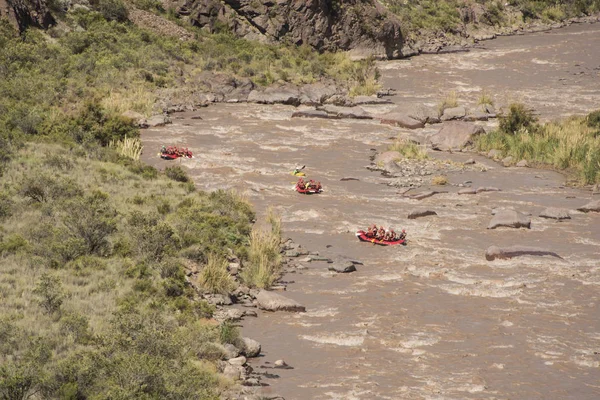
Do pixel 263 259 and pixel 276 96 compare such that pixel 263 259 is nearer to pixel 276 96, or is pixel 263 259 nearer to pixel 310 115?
pixel 310 115

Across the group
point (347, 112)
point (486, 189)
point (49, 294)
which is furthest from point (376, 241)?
point (347, 112)

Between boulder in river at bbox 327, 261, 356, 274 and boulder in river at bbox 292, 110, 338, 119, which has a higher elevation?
boulder in river at bbox 292, 110, 338, 119

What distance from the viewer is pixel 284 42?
5019 cm

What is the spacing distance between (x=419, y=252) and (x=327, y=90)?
2353 centimetres

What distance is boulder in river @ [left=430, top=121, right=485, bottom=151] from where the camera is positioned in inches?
1228

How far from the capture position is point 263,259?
56.4ft

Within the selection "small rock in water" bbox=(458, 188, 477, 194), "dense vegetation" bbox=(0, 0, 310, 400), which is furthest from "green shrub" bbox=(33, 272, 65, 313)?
"small rock in water" bbox=(458, 188, 477, 194)

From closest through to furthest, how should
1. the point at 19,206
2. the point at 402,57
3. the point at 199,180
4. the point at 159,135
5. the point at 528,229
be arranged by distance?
the point at 19,206
the point at 528,229
the point at 199,180
the point at 159,135
the point at 402,57

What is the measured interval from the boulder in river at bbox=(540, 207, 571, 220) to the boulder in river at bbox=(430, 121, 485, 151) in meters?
9.31

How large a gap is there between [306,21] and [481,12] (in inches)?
927

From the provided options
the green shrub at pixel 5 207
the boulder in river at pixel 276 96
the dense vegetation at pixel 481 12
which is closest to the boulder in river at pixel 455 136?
the boulder in river at pixel 276 96

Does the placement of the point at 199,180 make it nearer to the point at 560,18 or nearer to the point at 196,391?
the point at 196,391

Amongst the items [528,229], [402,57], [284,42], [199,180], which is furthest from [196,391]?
[402,57]

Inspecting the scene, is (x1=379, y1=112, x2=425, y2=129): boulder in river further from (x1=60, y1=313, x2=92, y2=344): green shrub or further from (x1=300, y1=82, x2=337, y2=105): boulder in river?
(x1=60, y1=313, x2=92, y2=344): green shrub
